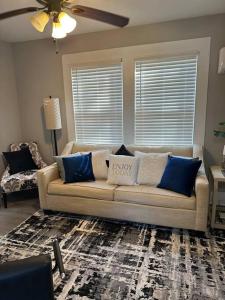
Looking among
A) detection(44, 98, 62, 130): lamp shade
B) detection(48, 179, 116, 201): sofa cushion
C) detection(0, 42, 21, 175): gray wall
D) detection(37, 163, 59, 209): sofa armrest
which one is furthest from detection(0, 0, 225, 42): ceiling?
detection(48, 179, 116, 201): sofa cushion

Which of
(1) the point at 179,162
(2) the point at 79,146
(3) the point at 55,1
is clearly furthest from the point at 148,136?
(3) the point at 55,1

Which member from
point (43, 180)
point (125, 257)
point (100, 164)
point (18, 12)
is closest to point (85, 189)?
point (100, 164)

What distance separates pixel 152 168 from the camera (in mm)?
2811

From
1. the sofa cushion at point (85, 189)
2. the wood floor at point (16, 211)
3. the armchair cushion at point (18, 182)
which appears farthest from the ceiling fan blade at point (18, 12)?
the wood floor at point (16, 211)

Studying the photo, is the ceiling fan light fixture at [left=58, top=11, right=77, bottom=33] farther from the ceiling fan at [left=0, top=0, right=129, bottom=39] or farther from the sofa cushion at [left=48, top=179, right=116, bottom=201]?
the sofa cushion at [left=48, top=179, right=116, bottom=201]

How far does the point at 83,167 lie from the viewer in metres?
3.01

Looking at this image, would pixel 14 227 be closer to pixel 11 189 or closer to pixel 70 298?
pixel 11 189

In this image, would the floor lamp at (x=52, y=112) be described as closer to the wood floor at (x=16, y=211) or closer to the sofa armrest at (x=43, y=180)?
the sofa armrest at (x=43, y=180)

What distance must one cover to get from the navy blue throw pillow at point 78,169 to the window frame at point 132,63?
81cm

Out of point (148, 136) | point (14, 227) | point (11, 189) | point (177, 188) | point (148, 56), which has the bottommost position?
point (14, 227)

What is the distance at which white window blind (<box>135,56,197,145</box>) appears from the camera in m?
3.05

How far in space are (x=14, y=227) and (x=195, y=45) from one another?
11.0ft

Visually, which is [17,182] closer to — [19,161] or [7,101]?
[19,161]

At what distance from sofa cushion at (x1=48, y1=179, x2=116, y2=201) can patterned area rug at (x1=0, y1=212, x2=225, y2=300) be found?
0.37 meters
